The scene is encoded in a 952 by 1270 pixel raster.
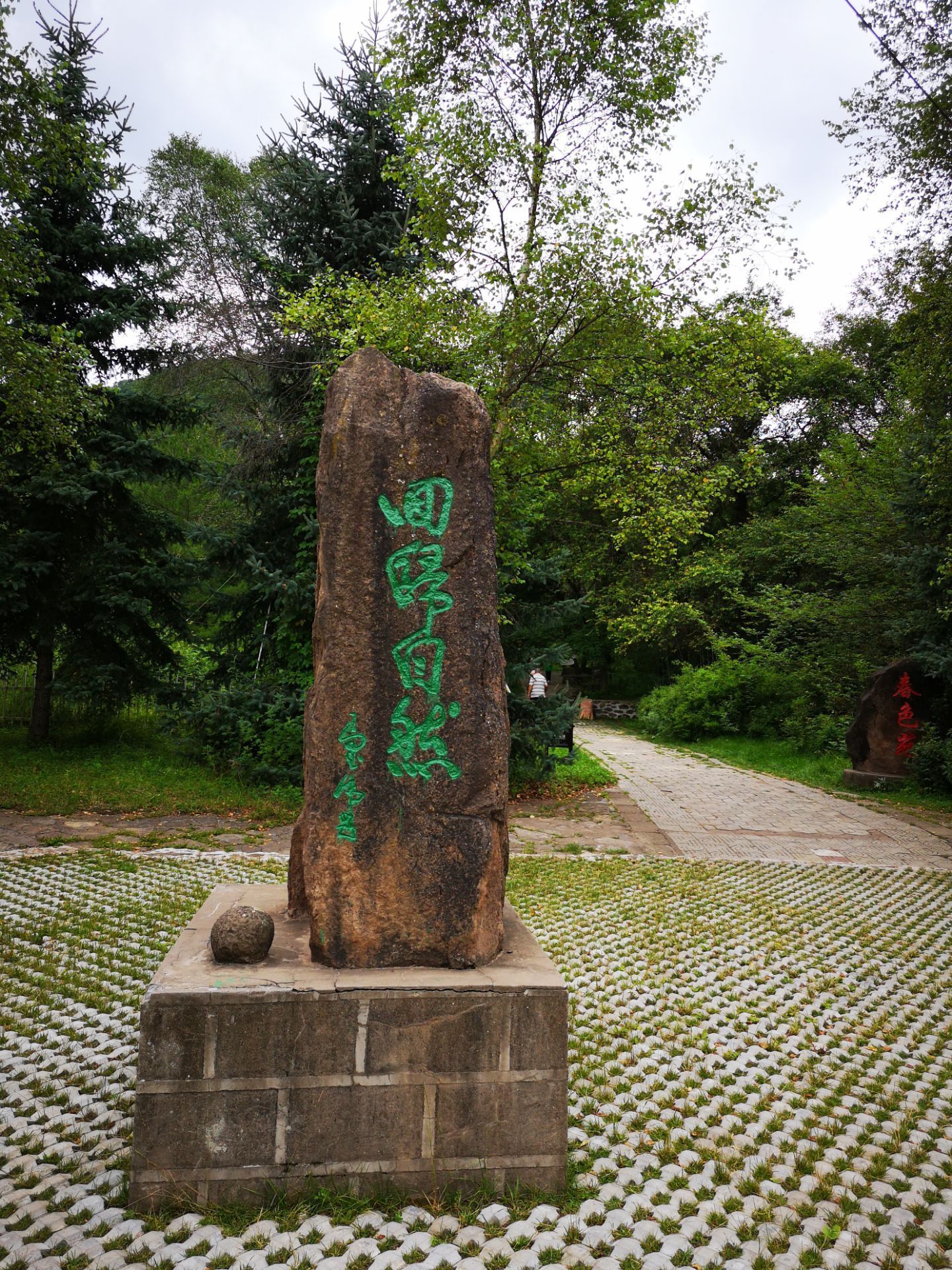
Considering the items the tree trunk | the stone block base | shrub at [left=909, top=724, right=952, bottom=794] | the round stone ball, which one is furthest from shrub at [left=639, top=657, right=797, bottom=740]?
the round stone ball

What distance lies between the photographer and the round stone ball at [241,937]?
11.9 ft

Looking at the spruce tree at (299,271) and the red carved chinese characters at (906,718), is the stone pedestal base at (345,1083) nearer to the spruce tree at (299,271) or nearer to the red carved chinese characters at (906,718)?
the spruce tree at (299,271)

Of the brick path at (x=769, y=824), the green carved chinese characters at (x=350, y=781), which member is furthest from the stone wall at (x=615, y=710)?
the green carved chinese characters at (x=350, y=781)

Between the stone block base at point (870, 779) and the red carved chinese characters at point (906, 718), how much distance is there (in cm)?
43

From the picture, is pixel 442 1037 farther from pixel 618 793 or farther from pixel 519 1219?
pixel 618 793

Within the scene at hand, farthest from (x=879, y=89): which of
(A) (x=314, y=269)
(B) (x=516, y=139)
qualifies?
(A) (x=314, y=269)

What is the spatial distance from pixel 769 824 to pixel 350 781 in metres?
9.15

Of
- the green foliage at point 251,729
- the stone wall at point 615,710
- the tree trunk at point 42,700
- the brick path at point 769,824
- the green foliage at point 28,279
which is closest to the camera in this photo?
the green foliage at point 28,279

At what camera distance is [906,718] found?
1436 centimetres

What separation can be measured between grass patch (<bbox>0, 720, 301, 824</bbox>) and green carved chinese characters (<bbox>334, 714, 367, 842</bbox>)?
269 inches

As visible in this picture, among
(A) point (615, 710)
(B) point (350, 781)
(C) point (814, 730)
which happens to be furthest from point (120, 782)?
(A) point (615, 710)

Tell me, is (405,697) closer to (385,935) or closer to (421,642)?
(421,642)

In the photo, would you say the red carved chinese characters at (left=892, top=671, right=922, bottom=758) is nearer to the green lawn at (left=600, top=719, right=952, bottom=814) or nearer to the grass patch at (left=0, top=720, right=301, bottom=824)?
the green lawn at (left=600, top=719, right=952, bottom=814)

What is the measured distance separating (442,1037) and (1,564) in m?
10.6
